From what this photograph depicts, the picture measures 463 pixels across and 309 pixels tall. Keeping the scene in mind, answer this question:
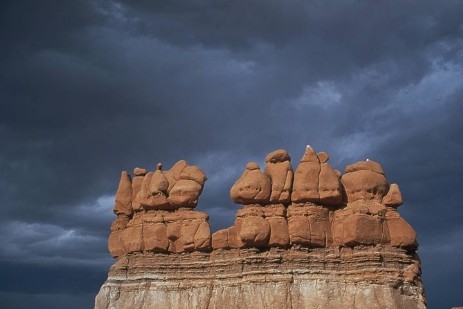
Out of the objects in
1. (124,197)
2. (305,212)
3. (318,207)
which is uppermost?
(124,197)

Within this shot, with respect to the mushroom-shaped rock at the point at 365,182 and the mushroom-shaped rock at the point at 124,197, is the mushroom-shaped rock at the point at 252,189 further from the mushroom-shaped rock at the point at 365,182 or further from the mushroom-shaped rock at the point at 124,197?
the mushroom-shaped rock at the point at 124,197

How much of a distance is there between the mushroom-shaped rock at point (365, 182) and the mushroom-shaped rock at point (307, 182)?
1.34m

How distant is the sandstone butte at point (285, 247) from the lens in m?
29.4

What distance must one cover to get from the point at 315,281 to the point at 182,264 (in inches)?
259

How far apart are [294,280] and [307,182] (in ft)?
13.3

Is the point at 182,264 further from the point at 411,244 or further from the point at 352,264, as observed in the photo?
the point at 411,244

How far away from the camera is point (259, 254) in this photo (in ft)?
101

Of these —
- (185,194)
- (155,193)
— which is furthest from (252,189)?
(155,193)

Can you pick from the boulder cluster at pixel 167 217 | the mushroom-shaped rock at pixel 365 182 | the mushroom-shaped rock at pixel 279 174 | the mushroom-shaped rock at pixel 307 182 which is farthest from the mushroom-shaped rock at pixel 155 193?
the mushroom-shaped rock at pixel 365 182

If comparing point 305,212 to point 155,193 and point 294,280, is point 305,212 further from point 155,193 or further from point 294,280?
point 155,193

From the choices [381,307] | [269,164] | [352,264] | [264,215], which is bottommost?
[381,307]

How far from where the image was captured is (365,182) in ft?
99.9

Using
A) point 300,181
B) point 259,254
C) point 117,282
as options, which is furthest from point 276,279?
point 117,282

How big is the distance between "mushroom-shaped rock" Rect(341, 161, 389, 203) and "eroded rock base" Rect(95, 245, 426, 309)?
2233 mm
